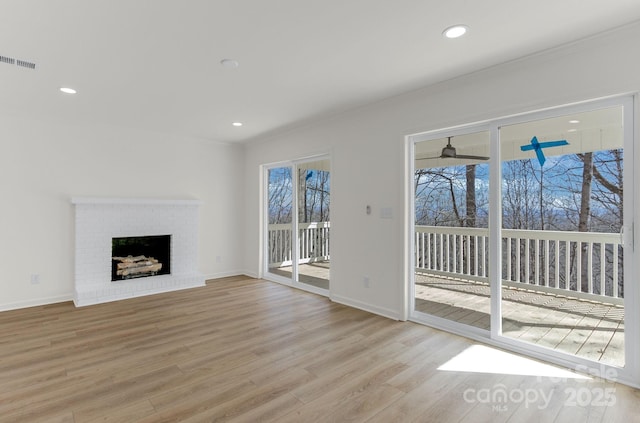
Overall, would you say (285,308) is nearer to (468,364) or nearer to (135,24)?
(468,364)

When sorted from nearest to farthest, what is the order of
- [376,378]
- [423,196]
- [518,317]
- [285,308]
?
[376,378]
[518,317]
[423,196]
[285,308]

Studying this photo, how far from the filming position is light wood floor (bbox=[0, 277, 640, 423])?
1953mm

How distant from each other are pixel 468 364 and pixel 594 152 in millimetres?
1937

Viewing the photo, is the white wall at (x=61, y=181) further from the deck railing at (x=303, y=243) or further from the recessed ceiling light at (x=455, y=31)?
the recessed ceiling light at (x=455, y=31)

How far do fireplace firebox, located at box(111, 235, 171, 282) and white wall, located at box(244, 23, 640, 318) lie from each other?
246cm

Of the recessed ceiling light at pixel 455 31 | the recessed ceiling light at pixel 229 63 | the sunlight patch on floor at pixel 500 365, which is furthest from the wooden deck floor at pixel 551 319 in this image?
the recessed ceiling light at pixel 229 63

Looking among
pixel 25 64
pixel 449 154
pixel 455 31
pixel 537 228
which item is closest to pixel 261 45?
pixel 455 31

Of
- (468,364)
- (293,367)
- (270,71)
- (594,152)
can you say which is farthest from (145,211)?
(594,152)

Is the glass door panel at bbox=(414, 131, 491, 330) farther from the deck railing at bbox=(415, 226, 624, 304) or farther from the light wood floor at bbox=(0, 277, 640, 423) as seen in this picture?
the light wood floor at bbox=(0, 277, 640, 423)

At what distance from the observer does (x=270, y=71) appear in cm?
288

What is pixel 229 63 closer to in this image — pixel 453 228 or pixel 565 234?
pixel 453 228

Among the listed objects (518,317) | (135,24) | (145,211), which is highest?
(135,24)

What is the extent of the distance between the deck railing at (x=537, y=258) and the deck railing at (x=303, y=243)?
5.02 ft

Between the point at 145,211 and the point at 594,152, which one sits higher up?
the point at 594,152
